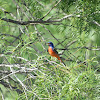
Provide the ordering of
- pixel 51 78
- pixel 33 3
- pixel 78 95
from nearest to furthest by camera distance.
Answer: pixel 78 95
pixel 51 78
pixel 33 3

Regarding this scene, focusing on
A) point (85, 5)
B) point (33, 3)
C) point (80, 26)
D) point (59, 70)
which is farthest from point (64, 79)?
point (33, 3)

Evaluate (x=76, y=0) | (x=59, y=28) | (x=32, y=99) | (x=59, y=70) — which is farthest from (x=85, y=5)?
(x=32, y=99)

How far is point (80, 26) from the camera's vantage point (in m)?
2.80

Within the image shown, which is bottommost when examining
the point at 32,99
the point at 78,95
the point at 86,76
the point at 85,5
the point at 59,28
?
the point at 32,99

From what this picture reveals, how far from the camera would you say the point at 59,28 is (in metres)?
3.23

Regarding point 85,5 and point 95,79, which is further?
point 85,5

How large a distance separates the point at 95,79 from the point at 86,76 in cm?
11

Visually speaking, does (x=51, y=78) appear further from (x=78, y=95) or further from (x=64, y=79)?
(x=78, y=95)

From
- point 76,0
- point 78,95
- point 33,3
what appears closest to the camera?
point 78,95

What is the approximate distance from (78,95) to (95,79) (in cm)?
26

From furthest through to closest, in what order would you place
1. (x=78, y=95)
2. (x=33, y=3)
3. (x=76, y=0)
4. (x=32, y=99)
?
1. (x=33, y=3)
2. (x=76, y=0)
3. (x=32, y=99)
4. (x=78, y=95)

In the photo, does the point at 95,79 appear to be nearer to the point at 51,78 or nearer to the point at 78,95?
the point at 78,95

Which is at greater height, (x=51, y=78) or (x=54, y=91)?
(x=51, y=78)

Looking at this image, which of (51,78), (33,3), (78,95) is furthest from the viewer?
(33,3)
